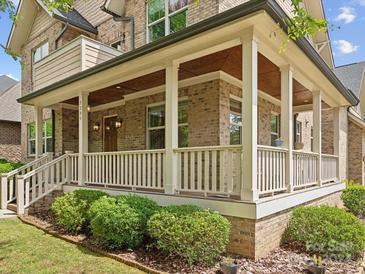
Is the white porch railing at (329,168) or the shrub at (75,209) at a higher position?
the white porch railing at (329,168)

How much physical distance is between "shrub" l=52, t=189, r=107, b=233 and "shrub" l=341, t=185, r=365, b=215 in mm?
8025

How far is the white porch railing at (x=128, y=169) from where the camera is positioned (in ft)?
22.7

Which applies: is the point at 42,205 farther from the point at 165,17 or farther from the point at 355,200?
the point at 355,200

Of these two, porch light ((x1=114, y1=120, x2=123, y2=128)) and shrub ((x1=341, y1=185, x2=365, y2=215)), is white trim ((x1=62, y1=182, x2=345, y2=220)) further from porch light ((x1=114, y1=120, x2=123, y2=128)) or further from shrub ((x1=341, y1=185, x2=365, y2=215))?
porch light ((x1=114, y1=120, x2=123, y2=128))

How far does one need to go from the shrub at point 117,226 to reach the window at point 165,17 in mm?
6618

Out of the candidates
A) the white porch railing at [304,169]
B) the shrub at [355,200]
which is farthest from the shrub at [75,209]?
the shrub at [355,200]

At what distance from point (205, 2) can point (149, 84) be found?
9.96 ft

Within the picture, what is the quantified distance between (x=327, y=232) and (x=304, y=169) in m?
2.29

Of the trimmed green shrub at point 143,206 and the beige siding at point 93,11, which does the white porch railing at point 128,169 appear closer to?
the trimmed green shrub at point 143,206

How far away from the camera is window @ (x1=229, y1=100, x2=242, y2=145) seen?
28.6 feet

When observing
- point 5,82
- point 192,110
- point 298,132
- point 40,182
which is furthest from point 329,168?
point 5,82

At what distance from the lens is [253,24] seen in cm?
506

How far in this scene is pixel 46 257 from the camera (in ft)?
17.3

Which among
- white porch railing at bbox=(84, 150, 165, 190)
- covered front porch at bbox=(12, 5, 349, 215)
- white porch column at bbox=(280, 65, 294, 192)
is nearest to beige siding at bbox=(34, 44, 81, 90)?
covered front porch at bbox=(12, 5, 349, 215)
